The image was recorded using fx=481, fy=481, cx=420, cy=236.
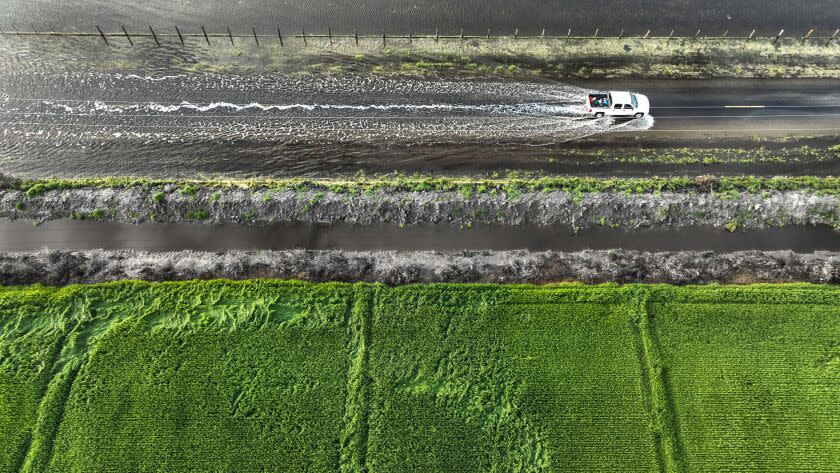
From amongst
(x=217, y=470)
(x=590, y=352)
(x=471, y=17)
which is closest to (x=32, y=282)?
(x=217, y=470)

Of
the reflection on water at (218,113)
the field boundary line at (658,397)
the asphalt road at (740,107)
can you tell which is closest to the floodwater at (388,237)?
the reflection on water at (218,113)

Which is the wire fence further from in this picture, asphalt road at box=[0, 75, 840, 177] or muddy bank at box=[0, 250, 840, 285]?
muddy bank at box=[0, 250, 840, 285]

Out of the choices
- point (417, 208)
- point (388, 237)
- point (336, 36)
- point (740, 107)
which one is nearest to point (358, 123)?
point (417, 208)

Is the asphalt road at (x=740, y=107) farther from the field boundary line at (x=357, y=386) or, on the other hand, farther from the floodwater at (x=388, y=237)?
the field boundary line at (x=357, y=386)

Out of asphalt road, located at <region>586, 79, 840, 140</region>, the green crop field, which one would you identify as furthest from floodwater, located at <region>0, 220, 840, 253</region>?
asphalt road, located at <region>586, 79, 840, 140</region>

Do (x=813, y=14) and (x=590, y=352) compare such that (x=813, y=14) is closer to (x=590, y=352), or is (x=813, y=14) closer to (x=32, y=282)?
(x=590, y=352)

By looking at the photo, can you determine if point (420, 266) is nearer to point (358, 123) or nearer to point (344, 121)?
point (358, 123)
